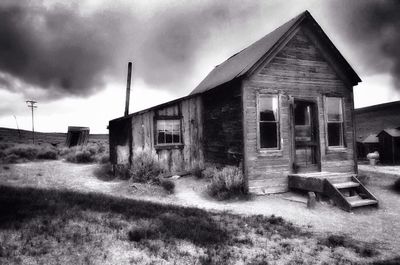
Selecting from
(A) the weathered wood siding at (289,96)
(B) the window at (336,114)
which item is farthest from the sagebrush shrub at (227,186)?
(B) the window at (336,114)

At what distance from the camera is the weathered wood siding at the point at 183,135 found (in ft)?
37.3

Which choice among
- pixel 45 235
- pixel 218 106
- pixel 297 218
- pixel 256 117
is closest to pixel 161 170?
pixel 218 106

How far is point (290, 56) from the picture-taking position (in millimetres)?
9875

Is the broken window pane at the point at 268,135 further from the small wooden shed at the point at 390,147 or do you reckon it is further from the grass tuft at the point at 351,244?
the small wooden shed at the point at 390,147

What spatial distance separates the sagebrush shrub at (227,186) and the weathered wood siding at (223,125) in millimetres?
713

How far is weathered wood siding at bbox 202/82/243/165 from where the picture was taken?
31.3 feet

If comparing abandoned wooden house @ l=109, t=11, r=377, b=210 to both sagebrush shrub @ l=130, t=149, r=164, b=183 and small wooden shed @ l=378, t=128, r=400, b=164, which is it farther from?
small wooden shed @ l=378, t=128, r=400, b=164

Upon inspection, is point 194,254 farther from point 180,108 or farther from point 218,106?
point 180,108

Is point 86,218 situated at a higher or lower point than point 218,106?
lower

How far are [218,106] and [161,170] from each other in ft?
11.4

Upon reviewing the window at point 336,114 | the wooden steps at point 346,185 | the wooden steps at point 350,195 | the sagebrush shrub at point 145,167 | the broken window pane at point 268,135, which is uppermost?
the window at point 336,114

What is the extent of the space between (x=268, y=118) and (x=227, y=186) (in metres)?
3.22

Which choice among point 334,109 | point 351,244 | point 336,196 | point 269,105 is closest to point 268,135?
point 269,105

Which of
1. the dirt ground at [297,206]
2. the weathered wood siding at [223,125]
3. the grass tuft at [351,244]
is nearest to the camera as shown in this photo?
the grass tuft at [351,244]
